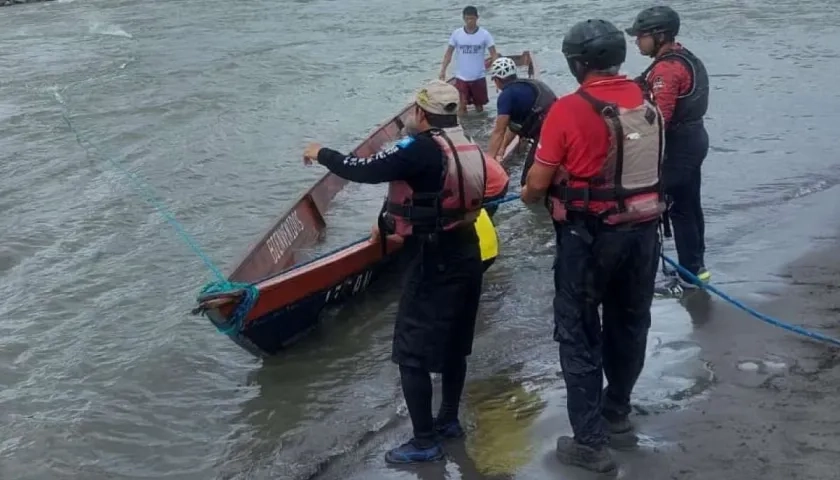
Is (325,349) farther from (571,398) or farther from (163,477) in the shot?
(571,398)

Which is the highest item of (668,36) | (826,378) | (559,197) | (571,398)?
(668,36)

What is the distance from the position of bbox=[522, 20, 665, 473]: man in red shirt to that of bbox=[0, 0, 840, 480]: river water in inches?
30.6

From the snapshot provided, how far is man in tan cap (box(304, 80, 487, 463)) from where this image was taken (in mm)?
5051

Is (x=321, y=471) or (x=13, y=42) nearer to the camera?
(x=321, y=471)

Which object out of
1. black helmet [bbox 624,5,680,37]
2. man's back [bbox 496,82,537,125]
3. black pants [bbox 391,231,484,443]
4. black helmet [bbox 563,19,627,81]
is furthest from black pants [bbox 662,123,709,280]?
black helmet [bbox 563,19,627,81]

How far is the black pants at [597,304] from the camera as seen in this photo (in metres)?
4.81

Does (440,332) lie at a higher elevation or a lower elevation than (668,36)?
lower

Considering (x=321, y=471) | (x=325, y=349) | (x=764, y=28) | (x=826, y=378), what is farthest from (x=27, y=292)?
(x=764, y=28)

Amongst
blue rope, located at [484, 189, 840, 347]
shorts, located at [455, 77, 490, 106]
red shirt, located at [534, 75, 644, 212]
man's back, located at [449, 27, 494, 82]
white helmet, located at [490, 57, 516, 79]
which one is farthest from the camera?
shorts, located at [455, 77, 490, 106]

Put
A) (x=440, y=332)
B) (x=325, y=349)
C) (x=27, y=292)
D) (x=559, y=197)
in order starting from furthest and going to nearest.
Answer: (x=27, y=292) → (x=325, y=349) → (x=440, y=332) → (x=559, y=197)

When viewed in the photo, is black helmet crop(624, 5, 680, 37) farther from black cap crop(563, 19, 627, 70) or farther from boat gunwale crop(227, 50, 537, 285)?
boat gunwale crop(227, 50, 537, 285)

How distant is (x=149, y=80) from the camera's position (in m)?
21.1

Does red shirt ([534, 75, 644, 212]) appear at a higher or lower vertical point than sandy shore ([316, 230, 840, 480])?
higher

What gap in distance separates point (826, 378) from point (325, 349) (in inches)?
150
